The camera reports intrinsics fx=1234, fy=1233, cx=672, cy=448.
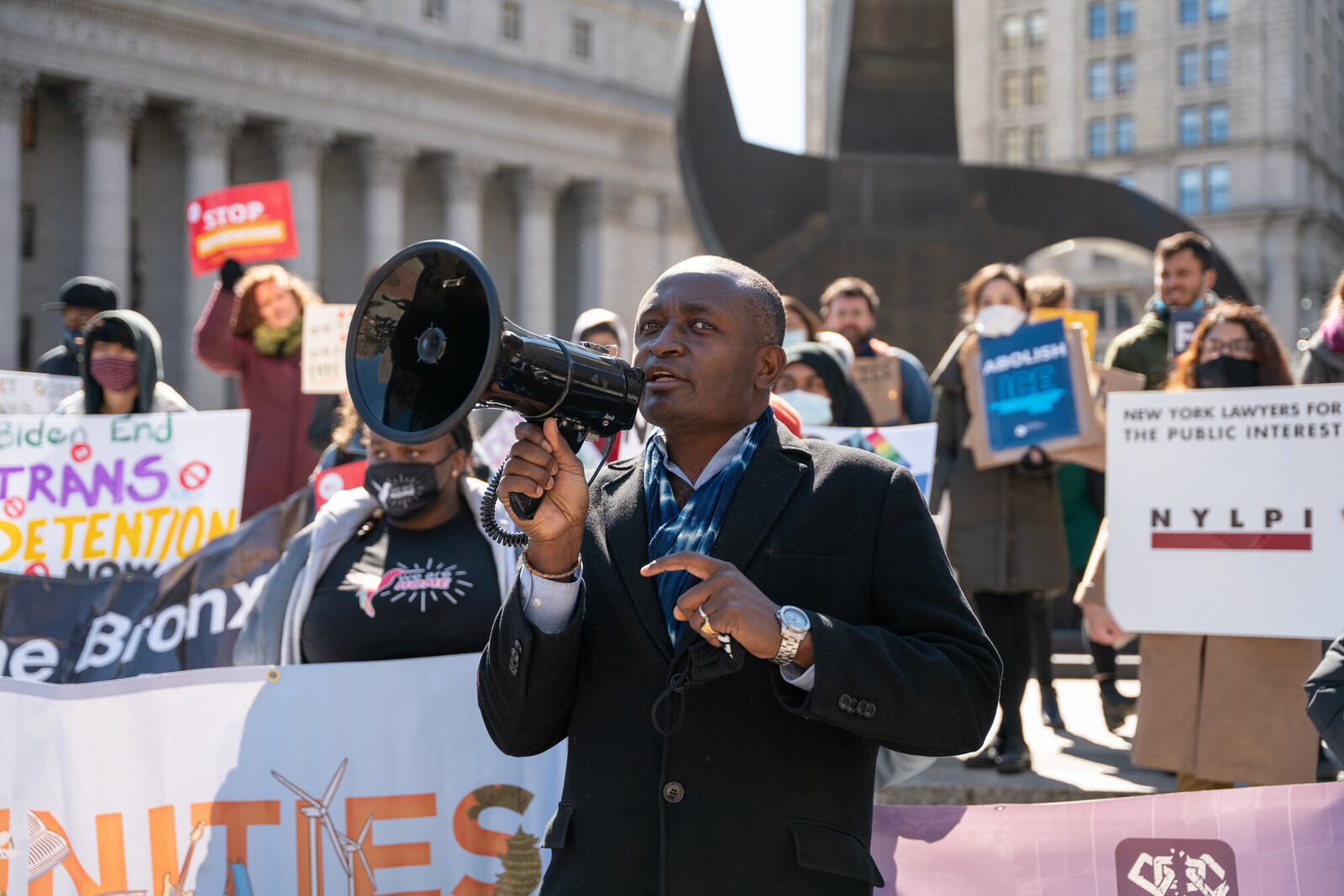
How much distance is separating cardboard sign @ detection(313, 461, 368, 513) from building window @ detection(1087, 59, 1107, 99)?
71.9 m

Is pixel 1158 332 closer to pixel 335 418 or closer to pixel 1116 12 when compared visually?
pixel 335 418

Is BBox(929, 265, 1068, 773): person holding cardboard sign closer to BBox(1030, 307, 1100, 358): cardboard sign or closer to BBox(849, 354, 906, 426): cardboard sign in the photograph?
BBox(1030, 307, 1100, 358): cardboard sign

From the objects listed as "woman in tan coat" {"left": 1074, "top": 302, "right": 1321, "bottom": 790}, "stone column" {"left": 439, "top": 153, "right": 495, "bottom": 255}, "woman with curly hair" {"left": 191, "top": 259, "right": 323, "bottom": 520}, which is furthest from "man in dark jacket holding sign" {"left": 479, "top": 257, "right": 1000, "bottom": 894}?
"stone column" {"left": 439, "top": 153, "right": 495, "bottom": 255}

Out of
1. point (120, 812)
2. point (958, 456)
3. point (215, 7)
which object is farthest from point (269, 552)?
point (215, 7)

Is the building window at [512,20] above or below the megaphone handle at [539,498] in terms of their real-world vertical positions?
above

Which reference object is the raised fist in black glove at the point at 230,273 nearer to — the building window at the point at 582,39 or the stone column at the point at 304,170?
the stone column at the point at 304,170

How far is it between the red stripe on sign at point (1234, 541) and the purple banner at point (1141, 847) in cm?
150

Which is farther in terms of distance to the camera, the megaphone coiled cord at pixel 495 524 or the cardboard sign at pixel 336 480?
the cardboard sign at pixel 336 480

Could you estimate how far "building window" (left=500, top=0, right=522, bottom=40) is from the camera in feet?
161

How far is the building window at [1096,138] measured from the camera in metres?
69.2

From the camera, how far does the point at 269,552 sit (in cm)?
470

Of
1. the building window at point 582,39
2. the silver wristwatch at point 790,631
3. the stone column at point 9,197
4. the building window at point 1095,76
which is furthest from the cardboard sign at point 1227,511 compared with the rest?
the building window at point 1095,76

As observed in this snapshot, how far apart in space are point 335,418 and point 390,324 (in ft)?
17.0

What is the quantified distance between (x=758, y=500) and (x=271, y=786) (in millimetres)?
2239
